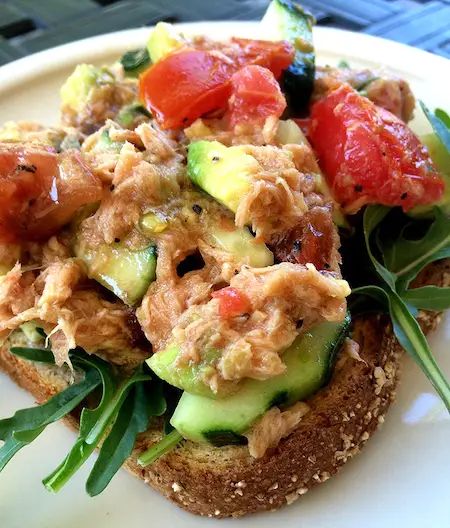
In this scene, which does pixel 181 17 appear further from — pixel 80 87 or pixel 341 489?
pixel 341 489

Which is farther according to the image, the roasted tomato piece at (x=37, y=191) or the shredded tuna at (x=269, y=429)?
the roasted tomato piece at (x=37, y=191)

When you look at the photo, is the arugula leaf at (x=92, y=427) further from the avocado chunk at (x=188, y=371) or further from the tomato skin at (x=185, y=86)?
the tomato skin at (x=185, y=86)

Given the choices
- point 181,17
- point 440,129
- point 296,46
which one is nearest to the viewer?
point 440,129

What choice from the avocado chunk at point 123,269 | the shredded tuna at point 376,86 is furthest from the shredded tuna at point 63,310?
the shredded tuna at point 376,86

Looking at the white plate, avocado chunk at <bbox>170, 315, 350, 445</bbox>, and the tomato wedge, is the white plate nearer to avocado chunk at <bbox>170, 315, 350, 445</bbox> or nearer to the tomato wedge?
avocado chunk at <bbox>170, 315, 350, 445</bbox>

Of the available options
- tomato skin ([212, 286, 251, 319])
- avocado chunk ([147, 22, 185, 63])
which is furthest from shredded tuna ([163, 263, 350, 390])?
avocado chunk ([147, 22, 185, 63])

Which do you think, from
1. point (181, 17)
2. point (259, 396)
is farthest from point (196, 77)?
point (181, 17)
